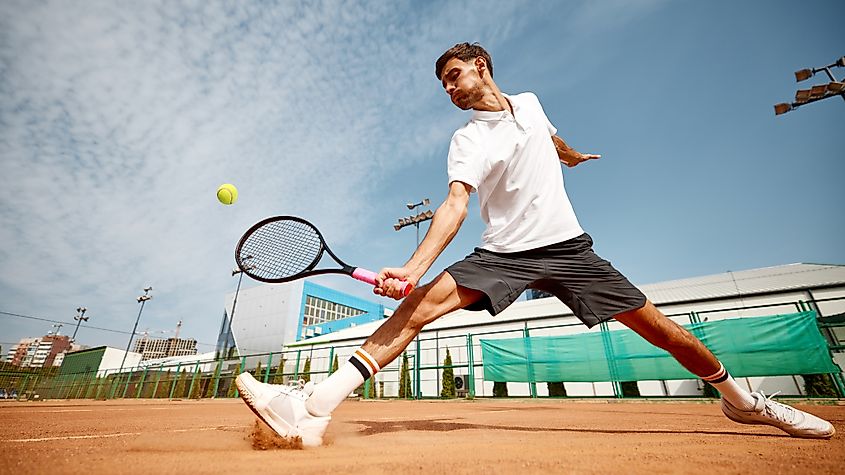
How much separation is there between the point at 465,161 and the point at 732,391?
203 cm

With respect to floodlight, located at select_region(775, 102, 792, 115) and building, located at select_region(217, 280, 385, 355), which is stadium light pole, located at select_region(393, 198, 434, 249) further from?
building, located at select_region(217, 280, 385, 355)

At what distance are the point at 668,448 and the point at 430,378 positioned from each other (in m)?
16.4

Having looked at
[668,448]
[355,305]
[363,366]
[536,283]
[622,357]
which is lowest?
[668,448]

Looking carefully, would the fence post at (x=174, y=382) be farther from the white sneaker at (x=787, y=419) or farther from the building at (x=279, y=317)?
the white sneaker at (x=787, y=419)

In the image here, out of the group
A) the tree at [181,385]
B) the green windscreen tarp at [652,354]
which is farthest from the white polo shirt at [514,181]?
the tree at [181,385]

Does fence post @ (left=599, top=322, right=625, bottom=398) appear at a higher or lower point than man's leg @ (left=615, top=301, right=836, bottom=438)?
higher

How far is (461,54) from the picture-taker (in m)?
2.39

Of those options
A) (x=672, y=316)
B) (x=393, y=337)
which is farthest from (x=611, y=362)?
(x=393, y=337)

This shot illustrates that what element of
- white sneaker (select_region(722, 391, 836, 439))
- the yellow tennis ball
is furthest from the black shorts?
the yellow tennis ball

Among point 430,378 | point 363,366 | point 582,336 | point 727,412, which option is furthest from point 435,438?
point 430,378

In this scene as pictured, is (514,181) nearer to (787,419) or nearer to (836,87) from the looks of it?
(787,419)

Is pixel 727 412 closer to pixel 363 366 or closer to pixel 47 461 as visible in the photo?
pixel 363 366

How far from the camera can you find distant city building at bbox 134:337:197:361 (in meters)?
111

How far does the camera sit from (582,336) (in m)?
10.8
